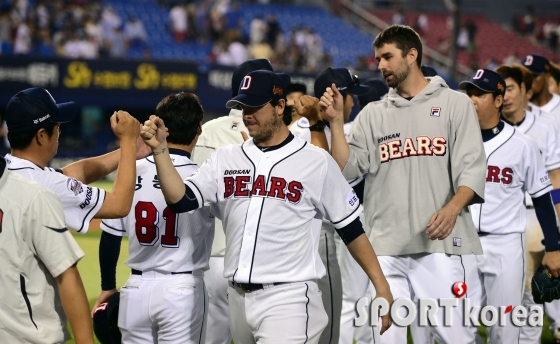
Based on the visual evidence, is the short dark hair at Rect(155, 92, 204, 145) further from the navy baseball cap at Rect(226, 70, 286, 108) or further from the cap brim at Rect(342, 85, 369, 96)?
the cap brim at Rect(342, 85, 369, 96)

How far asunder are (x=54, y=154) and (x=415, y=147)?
2120 millimetres

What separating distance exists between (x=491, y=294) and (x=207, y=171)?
7.96 feet

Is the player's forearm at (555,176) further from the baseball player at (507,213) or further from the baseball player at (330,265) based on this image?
the baseball player at (330,265)

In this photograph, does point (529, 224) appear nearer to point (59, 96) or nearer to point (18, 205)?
point (18, 205)

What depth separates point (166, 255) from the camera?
4.54 metres

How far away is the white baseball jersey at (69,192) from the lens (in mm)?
3814

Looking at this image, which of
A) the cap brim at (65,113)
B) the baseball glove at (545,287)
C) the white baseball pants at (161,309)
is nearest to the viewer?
the cap brim at (65,113)

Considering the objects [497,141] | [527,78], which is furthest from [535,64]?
[497,141]

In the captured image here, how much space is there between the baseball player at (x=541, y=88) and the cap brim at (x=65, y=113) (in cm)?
518

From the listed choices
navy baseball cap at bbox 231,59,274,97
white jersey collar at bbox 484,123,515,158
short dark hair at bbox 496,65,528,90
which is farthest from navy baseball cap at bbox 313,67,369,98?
short dark hair at bbox 496,65,528,90

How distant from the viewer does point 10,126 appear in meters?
3.76

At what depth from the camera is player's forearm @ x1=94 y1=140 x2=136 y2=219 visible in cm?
397

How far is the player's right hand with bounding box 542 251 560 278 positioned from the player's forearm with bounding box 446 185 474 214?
1143 mm

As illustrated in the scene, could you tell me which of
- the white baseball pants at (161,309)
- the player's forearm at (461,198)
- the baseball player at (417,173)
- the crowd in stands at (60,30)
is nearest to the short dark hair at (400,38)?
the baseball player at (417,173)
